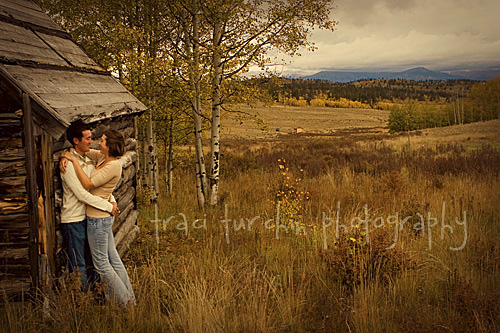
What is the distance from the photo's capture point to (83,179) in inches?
151

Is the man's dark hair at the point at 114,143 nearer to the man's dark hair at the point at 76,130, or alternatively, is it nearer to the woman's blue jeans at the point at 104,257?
the man's dark hair at the point at 76,130

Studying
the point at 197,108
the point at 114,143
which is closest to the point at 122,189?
the point at 114,143

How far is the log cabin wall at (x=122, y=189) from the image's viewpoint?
13.0ft

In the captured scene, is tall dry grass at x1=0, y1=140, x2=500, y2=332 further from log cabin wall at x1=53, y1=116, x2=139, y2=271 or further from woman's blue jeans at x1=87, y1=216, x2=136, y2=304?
log cabin wall at x1=53, y1=116, x2=139, y2=271

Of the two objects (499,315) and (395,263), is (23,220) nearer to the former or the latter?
(395,263)

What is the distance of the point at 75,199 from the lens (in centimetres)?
394

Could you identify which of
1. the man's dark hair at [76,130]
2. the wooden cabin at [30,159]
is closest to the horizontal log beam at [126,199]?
the wooden cabin at [30,159]

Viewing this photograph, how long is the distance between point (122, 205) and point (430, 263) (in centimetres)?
495

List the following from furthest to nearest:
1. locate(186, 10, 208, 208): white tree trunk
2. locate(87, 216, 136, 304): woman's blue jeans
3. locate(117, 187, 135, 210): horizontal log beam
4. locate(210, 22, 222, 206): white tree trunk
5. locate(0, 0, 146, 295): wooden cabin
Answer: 1. locate(210, 22, 222, 206): white tree trunk
2. locate(186, 10, 208, 208): white tree trunk
3. locate(117, 187, 135, 210): horizontal log beam
4. locate(87, 216, 136, 304): woman's blue jeans
5. locate(0, 0, 146, 295): wooden cabin

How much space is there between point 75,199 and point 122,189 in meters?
2.15

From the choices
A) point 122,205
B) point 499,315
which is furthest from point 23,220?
point 499,315

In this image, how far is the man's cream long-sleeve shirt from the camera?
12.5 ft

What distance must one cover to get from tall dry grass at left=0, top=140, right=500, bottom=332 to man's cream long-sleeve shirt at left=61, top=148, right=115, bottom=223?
2.51 ft

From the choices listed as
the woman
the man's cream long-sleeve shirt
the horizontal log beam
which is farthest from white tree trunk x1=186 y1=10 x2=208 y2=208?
the man's cream long-sleeve shirt
